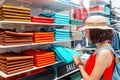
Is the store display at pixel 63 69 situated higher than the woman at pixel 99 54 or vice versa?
the woman at pixel 99 54

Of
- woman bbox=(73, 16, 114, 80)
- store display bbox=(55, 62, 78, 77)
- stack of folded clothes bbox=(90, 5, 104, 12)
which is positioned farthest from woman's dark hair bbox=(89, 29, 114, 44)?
stack of folded clothes bbox=(90, 5, 104, 12)

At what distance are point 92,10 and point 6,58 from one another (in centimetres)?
245

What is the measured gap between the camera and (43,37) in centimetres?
225

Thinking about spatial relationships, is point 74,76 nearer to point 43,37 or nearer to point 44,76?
point 44,76

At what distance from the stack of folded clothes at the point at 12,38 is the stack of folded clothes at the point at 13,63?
0.18 m

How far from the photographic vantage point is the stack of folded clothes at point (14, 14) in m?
1.75

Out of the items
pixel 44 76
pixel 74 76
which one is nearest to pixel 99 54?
pixel 44 76

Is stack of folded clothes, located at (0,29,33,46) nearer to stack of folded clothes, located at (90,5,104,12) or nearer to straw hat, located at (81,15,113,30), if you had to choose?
straw hat, located at (81,15,113,30)

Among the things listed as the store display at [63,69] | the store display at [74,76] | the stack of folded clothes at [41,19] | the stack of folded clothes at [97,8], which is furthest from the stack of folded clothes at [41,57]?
the stack of folded clothes at [97,8]

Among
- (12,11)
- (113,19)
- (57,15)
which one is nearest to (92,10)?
(113,19)

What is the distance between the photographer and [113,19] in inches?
157

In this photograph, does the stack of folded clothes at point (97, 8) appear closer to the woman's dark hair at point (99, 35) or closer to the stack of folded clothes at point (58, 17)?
the stack of folded clothes at point (58, 17)

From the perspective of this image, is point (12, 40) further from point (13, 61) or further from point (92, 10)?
point (92, 10)

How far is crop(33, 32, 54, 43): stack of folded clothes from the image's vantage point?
213 centimetres
